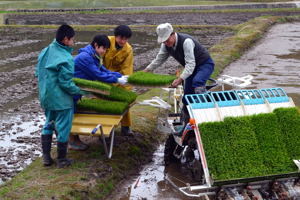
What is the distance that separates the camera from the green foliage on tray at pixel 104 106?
640cm

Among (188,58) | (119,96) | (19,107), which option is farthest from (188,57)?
(19,107)

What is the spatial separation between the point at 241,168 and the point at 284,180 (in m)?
0.63

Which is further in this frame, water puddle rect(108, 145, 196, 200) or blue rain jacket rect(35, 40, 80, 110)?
water puddle rect(108, 145, 196, 200)

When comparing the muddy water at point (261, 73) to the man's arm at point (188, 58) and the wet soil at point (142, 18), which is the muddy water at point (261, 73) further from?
the wet soil at point (142, 18)

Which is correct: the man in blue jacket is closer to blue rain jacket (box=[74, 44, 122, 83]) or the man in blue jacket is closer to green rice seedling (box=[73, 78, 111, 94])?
blue rain jacket (box=[74, 44, 122, 83])

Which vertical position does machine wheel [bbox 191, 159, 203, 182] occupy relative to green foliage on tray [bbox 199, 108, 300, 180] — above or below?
below

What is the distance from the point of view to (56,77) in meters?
5.82

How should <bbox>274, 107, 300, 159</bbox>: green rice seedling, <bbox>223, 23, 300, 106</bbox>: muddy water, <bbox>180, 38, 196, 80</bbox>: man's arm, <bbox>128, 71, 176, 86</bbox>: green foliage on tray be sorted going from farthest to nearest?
<bbox>223, 23, 300, 106</bbox>: muddy water < <bbox>128, 71, 176, 86</bbox>: green foliage on tray < <bbox>180, 38, 196, 80</bbox>: man's arm < <bbox>274, 107, 300, 159</bbox>: green rice seedling

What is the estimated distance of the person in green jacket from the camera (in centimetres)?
579

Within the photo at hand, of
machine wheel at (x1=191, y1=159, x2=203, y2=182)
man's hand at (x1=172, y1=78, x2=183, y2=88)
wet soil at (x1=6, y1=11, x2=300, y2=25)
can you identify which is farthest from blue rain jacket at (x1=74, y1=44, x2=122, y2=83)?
wet soil at (x1=6, y1=11, x2=300, y2=25)

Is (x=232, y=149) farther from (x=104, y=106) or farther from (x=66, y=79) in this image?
(x=66, y=79)

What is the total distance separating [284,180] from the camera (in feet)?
17.9

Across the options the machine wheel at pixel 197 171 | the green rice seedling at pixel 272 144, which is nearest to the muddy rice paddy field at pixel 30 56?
the machine wheel at pixel 197 171

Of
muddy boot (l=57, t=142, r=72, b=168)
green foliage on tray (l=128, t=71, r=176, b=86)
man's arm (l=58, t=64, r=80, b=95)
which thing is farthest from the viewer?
green foliage on tray (l=128, t=71, r=176, b=86)
